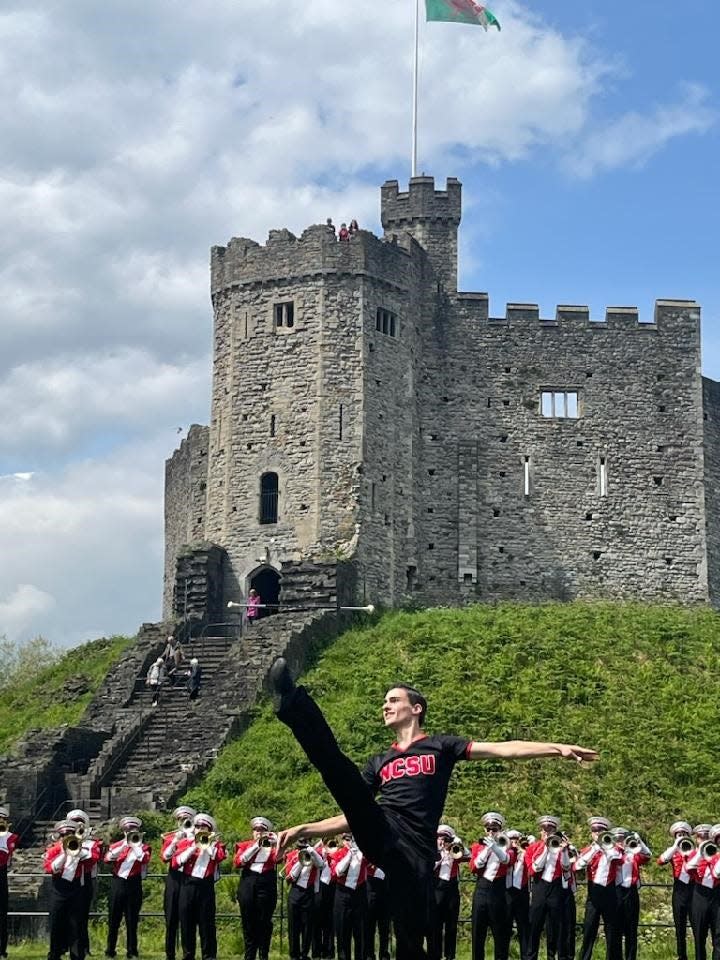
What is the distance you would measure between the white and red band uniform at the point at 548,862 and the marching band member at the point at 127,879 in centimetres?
499

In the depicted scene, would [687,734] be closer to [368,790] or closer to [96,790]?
[96,790]

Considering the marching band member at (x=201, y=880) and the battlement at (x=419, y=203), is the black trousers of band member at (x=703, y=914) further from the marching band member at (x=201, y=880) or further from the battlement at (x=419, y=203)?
the battlement at (x=419, y=203)

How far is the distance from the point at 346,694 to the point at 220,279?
17.3m

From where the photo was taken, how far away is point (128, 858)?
21359mm

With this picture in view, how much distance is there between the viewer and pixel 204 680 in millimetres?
38250

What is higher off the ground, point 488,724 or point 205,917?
point 488,724

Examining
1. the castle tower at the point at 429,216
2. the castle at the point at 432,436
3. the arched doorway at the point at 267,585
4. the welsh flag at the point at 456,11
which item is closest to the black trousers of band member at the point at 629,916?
the castle at the point at 432,436

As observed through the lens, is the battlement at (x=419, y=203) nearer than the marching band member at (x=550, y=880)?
→ No

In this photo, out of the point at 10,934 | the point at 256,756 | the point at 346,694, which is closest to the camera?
the point at 10,934

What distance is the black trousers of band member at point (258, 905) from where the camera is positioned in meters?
20.5

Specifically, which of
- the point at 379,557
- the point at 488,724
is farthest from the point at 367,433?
the point at 488,724

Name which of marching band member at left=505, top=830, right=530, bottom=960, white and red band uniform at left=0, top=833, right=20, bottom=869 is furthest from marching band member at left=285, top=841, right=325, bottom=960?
white and red band uniform at left=0, top=833, right=20, bottom=869

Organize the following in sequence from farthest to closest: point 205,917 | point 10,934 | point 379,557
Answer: point 379,557 → point 10,934 → point 205,917

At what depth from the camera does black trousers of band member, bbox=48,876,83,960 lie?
63.9 ft
